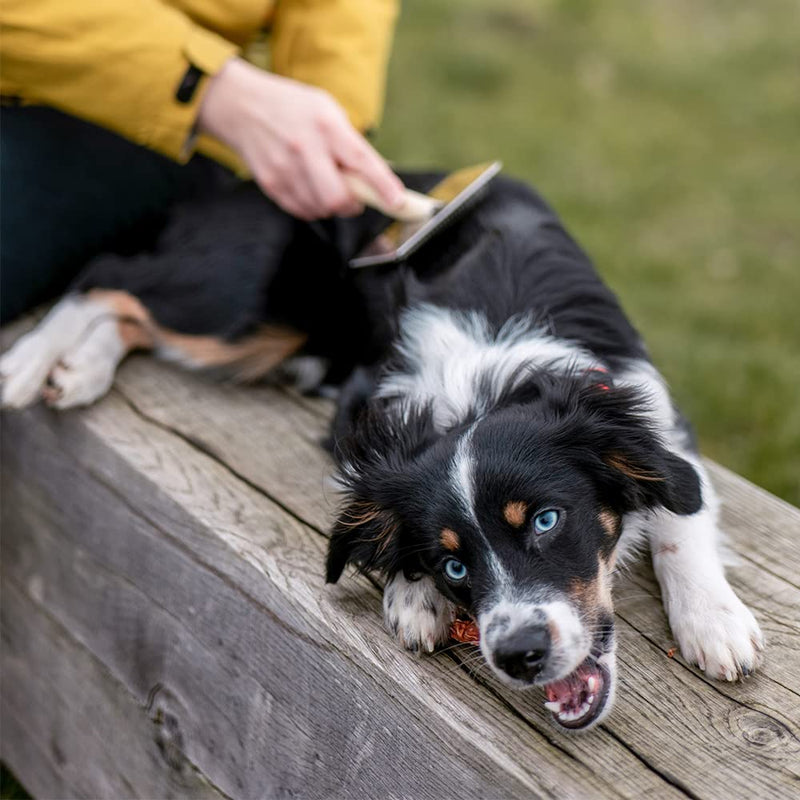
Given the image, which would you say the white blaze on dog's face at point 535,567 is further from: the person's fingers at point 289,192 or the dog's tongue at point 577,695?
the person's fingers at point 289,192

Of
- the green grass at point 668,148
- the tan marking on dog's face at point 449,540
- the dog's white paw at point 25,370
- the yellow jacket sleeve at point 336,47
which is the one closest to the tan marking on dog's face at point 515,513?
the tan marking on dog's face at point 449,540

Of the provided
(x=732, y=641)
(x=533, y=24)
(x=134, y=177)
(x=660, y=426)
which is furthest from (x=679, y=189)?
(x=732, y=641)

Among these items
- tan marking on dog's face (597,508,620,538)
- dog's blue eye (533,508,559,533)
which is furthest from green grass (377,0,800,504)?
dog's blue eye (533,508,559,533)

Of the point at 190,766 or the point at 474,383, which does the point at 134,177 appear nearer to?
the point at 474,383

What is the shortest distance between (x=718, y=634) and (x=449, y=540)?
0.57 metres

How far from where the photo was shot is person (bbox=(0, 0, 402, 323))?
2.95 metres

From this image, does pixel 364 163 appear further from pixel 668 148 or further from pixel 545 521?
pixel 668 148

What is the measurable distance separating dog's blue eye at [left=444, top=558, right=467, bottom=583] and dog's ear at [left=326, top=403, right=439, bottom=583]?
152 mm

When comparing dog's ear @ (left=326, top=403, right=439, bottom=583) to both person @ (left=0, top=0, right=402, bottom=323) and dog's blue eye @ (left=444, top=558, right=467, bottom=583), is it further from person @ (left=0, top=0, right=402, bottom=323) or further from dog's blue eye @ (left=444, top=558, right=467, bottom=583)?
person @ (left=0, top=0, right=402, bottom=323)

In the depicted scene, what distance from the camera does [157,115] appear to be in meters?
3.06

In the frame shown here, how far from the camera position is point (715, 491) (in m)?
2.95

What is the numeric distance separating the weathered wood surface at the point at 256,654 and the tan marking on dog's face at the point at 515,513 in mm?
306

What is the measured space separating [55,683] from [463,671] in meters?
1.48

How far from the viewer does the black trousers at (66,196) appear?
335 cm
